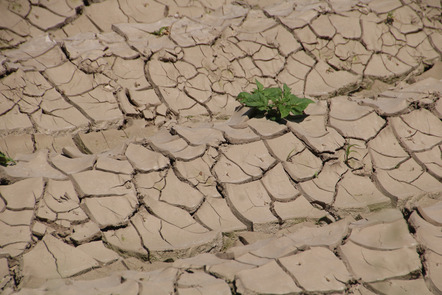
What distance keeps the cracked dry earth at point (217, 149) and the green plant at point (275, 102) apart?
11cm

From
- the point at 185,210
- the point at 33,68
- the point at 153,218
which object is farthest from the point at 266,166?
the point at 33,68

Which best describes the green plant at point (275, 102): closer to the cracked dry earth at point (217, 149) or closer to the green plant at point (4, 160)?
the cracked dry earth at point (217, 149)

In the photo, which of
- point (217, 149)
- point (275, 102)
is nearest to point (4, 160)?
point (217, 149)

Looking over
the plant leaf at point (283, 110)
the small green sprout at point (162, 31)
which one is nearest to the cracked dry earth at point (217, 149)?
the small green sprout at point (162, 31)

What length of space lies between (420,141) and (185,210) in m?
1.93

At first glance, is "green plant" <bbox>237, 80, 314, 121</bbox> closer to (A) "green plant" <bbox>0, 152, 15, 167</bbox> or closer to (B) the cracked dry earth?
(B) the cracked dry earth

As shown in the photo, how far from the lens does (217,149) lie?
351cm

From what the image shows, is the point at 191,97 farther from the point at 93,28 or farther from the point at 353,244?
the point at 353,244

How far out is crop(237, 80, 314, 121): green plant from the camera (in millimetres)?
3691

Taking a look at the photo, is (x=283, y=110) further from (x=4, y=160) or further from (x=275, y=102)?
(x=4, y=160)

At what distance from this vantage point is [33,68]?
4.02 metres

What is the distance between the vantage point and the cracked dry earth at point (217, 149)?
2.67 metres

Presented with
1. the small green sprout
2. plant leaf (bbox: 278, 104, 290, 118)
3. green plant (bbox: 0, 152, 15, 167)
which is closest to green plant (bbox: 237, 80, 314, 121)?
plant leaf (bbox: 278, 104, 290, 118)

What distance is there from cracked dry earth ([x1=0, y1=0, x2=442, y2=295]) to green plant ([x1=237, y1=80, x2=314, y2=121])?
0.38 feet
